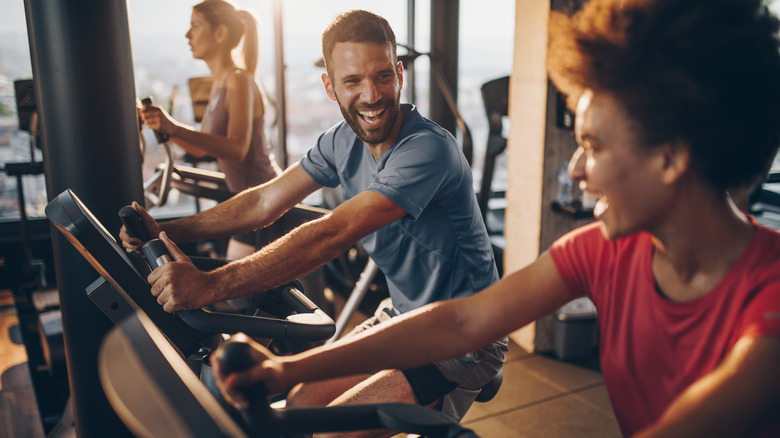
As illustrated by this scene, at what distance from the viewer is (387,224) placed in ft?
4.68

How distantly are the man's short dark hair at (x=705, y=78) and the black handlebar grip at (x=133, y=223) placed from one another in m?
1.06

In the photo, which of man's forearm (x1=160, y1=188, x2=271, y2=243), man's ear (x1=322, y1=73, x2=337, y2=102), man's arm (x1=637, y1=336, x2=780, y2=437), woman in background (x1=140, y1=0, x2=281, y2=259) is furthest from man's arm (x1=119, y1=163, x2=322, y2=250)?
man's arm (x1=637, y1=336, x2=780, y2=437)

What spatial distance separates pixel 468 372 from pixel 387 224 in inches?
16.4

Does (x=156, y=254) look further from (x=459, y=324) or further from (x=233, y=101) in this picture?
(x=233, y=101)

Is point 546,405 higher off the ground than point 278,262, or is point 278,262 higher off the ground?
point 278,262

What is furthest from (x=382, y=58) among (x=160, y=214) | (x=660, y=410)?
(x=160, y=214)

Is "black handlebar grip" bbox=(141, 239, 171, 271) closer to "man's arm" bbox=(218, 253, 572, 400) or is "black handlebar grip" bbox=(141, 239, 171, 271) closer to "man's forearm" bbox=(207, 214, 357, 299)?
"man's forearm" bbox=(207, 214, 357, 299)

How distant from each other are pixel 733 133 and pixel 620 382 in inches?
16.2

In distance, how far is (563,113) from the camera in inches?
110

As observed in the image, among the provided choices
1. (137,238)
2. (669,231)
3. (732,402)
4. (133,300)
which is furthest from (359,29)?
(732,402)

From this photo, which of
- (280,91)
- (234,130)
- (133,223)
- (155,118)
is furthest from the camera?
(280,91)

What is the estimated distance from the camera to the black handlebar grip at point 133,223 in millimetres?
1376

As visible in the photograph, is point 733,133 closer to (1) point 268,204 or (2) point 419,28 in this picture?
(1) point 268,204

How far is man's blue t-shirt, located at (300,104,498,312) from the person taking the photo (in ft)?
4.74
